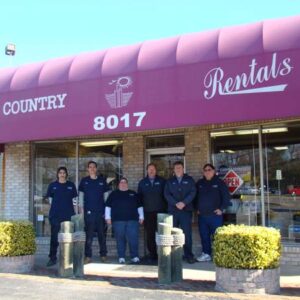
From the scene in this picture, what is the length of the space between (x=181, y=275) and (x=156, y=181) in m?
2.40

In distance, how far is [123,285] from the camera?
25.5 ft

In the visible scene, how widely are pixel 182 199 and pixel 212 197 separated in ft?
1.90

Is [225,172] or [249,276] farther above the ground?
[225,172]

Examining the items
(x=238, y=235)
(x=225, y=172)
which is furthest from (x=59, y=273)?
(x=225, y=172)

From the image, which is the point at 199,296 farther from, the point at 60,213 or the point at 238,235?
the point at 60,213

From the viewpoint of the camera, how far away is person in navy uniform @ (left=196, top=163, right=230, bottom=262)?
31.6 feet

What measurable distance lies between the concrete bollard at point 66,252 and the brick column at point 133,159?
9.26ft

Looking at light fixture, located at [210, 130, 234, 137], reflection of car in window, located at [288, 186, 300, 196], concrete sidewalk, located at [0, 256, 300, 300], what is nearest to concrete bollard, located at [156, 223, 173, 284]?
concrete sidewalk, located at [0, 256, 300, 300]

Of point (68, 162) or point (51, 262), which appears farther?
point (68, 162)

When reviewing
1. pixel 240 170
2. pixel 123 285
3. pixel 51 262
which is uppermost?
pixel 240 170

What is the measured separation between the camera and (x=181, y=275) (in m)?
7.90

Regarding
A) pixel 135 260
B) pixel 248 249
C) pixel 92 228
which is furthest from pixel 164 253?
pixel 92 228

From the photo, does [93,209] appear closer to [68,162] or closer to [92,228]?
[92,228]

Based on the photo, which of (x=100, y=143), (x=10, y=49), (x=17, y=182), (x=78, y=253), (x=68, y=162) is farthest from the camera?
(x=10, y=49)
